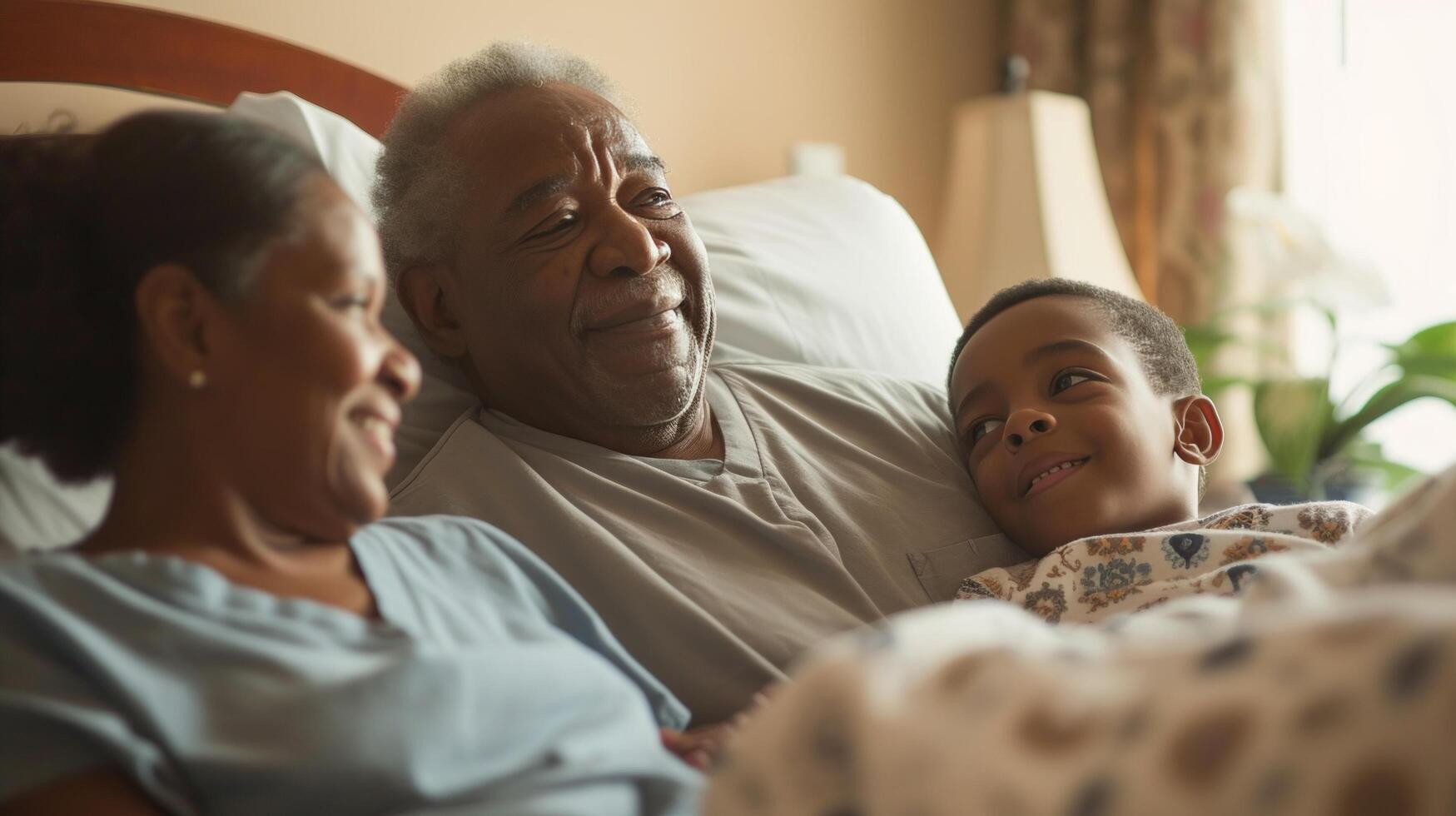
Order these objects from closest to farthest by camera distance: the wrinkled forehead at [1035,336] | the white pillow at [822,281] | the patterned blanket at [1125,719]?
the patterned blanket at [1125,719] < the wrinkled forehead at [1035,336] < the white pillow at [822,281]

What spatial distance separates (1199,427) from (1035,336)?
234 millimetres

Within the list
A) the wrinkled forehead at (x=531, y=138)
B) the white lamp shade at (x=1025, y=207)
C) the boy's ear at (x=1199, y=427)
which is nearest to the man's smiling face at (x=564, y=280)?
the wrinkled forehead at (x=531, y=138)

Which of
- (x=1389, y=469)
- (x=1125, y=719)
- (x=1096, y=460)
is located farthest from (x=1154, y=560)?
(x=1389, y=469)

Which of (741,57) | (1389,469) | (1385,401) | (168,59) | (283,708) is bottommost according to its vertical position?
(1389,469)

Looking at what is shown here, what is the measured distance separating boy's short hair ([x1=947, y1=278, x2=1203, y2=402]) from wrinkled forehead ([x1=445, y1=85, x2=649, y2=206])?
Answer: 0.48m

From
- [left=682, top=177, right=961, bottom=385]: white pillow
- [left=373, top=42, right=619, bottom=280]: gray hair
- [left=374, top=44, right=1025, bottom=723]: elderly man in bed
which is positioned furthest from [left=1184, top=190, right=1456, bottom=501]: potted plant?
[left=373, top=42, right=619, bottom=280]: gray hair

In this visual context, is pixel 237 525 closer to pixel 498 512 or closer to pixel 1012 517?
pixel 498 512

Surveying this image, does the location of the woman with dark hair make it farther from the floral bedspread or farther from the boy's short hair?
the boy's short hair

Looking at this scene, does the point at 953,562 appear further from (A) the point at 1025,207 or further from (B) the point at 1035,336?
(A) the point at 1025,207

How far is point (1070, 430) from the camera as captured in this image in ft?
4.14

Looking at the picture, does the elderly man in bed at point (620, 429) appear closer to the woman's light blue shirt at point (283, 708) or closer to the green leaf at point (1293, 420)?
the woman's light blue shirt at point (283, 708)

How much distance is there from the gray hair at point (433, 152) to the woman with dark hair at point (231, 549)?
47 cm

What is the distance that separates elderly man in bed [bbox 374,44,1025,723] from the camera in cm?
110

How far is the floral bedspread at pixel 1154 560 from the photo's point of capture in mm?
1116
